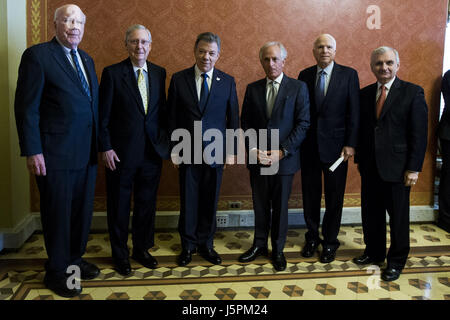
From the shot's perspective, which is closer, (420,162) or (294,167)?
(420,162)

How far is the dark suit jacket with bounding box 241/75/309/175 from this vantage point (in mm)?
2982

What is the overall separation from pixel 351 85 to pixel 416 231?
200cm

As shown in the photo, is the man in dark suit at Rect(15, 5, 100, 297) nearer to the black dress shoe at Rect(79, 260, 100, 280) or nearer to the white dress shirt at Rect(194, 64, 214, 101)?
the black dress shoe at Rect(79, 260, 100, 280)

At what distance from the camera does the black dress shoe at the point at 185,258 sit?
10.4 feet

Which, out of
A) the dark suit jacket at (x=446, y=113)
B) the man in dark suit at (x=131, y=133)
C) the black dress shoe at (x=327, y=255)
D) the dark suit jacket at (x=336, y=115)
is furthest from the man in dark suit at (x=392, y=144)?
the man in dark suit at (x=131, y=133)

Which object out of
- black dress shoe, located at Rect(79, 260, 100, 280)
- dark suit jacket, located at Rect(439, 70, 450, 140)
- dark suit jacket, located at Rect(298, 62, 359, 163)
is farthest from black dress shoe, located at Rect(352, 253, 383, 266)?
black dress shoe, located at Rect(79, 260, 100, 280)

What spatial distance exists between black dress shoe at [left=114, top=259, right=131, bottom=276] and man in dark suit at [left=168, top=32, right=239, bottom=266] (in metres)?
0.42

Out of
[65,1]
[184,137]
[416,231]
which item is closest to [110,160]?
[184,137]

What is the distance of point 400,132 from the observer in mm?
2871

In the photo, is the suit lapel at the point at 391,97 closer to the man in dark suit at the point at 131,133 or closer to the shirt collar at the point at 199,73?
the shirt collar at the point at 199,73

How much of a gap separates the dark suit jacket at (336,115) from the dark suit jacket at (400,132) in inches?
7.0

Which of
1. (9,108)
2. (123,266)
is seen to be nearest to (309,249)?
(123,266)

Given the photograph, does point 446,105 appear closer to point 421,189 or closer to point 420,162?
point 421,189

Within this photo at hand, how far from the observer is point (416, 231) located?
4.12 m
